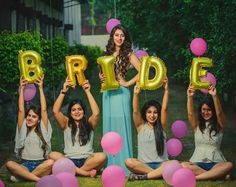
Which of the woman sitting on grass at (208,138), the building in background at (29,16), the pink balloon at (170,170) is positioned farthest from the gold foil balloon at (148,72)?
the building in background at (29,16)

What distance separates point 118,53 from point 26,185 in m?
2.10

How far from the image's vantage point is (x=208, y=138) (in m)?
7.77

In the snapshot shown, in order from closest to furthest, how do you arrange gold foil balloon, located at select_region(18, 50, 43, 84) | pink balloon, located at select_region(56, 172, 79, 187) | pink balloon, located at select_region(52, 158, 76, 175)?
1. pink balloon, located at select_region(56, 172, 79, 187)
2. pink balloon, located at select_region(52, 158, 76, 175)
3. gold foil balloon, located at select_region(18, 50, 43, 84)

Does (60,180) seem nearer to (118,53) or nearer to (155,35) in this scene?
(118,53)

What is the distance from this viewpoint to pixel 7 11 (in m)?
14.8

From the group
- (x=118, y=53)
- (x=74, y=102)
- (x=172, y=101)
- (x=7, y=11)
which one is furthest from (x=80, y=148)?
(x=172, y=101)

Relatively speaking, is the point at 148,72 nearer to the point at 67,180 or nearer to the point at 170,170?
the point at 170,170

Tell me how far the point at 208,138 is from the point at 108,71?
1.57m

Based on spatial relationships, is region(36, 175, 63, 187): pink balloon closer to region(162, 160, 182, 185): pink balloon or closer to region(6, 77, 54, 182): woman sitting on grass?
region(162, 160, 182, 185): pink balloon

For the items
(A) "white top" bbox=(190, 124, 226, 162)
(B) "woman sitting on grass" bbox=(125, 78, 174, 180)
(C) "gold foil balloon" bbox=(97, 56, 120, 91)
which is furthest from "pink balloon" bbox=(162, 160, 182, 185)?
(C) "gold foil balloon" bbox=(97, 56, 120, 91)

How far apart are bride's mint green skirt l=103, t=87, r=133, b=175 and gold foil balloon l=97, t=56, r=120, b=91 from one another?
1.01 feet

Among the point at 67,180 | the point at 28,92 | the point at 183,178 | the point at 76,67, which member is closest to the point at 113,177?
the point at 67,180

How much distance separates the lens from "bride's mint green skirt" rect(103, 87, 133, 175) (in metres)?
7.99

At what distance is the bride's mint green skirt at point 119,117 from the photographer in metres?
7.99
